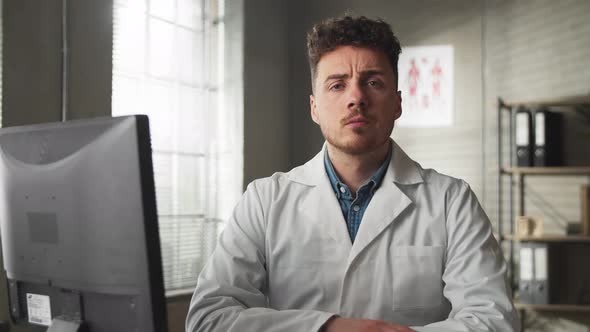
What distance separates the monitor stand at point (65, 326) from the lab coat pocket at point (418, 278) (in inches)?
31.5

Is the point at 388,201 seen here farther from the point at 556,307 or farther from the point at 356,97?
the point at 556,307

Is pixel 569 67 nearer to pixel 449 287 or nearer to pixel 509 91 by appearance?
pixel 509 91

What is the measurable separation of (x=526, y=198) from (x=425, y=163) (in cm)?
67

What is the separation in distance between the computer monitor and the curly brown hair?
864mm

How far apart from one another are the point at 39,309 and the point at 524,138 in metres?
3.17

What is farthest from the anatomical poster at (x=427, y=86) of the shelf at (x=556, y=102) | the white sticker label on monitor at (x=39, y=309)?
the white sticker label on monitor at (x=39, y=309)

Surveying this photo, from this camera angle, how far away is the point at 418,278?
155 cm

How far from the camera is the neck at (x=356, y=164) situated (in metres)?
1.68

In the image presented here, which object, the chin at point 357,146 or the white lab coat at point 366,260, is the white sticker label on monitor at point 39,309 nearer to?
the white lab coat at point 366,260

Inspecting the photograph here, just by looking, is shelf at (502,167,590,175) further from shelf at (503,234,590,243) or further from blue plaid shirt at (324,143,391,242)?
blue plaid shirt at (324,143,391,242)

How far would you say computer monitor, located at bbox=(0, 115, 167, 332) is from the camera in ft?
2.87

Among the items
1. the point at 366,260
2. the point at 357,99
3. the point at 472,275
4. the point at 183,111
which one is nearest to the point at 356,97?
the point at 357,99

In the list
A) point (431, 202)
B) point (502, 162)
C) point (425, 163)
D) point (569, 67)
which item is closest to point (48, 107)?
point (431, 202)

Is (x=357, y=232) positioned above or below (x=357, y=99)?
below
